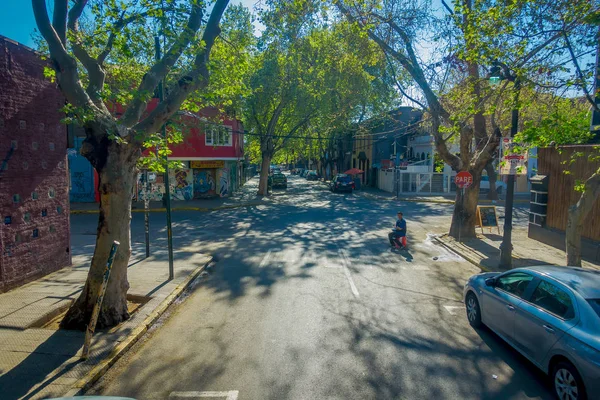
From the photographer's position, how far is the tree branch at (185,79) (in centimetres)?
674

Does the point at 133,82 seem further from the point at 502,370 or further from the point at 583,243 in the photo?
the point at 583,243

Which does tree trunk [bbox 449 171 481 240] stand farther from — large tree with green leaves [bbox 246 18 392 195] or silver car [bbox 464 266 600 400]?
silver car [bbox 464 266 600 400]

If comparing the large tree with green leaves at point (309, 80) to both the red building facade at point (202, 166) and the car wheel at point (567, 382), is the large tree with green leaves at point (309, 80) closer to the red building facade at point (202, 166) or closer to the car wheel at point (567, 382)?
the red building facade at point (202, 166)

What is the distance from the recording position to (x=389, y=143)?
142ft

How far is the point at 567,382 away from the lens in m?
4.36

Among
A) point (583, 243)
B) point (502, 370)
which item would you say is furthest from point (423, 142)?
point (502, 370)

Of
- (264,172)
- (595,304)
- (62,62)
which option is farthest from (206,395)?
(264,172)

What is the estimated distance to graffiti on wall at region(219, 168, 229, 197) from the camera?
30.3m

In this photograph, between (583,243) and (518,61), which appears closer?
(518,61)

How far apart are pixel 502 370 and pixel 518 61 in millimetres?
7991

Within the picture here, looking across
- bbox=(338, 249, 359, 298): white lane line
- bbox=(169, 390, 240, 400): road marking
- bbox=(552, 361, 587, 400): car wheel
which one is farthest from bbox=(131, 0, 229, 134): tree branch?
bbox=(552, 361, 587, 400): car wheel

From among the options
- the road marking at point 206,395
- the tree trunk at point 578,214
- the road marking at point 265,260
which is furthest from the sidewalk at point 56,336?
the tree trunk at point 578,214

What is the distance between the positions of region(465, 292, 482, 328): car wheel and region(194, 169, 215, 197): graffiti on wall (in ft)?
81.1

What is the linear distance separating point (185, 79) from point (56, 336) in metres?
4.69
